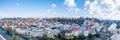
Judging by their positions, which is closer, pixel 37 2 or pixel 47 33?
pixel 37 2

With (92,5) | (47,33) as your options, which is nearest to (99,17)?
(92,5)

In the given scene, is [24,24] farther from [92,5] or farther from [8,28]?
[92,5]

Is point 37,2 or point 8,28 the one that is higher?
point 37,2

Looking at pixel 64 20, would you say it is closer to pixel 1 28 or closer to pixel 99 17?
pixel 99 17

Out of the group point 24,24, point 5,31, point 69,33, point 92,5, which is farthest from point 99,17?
point 5,31

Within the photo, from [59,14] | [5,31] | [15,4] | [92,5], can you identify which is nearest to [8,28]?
[5,31]

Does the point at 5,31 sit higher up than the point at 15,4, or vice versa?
the point at 15,4
